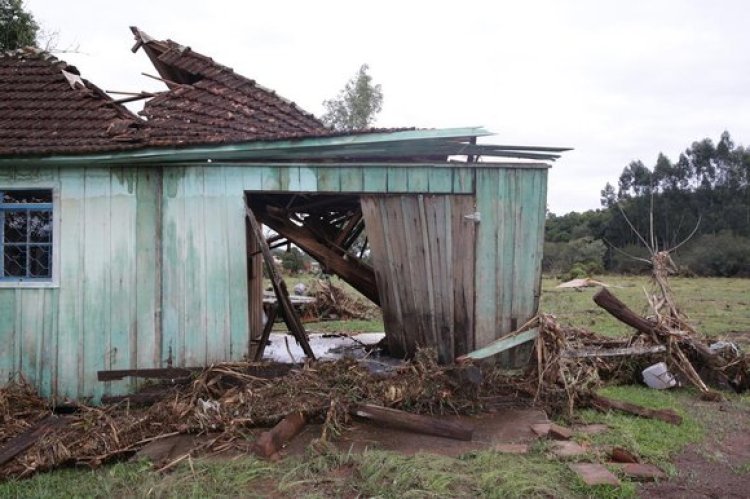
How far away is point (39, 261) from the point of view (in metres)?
7.14

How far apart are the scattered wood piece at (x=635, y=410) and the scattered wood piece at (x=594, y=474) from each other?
200 cm

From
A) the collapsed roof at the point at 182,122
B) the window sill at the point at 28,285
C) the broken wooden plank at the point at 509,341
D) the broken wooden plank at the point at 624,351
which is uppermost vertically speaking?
the collapsed roof at the point at 182,122

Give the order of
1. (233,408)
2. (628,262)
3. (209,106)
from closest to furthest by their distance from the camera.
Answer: (233,408), (209,106), (628,262)

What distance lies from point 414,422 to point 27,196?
533cm

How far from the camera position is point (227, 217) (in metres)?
7.04

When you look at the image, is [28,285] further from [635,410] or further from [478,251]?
[635,410]

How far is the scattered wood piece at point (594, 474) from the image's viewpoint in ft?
15.0

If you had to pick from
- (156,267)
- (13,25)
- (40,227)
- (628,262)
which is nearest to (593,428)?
(156,267)

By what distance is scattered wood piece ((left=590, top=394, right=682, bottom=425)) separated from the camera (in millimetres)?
6543

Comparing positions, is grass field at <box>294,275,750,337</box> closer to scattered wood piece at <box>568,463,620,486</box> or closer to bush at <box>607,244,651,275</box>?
scattered wood piece at <box>568,463,620,486</box>

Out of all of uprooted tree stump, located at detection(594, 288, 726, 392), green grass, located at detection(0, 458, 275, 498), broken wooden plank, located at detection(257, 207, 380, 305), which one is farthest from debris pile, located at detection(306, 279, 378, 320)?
green grass, located at detection(0, 458, 275, 498)

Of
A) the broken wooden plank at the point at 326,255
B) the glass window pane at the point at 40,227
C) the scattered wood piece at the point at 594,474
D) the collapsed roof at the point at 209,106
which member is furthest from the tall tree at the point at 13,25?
the scattered wood piece at the point at 594,474

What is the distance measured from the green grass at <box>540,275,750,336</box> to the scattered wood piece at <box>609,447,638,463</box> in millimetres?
4298

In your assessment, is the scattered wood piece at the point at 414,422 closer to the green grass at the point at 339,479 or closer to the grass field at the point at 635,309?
the green grass at the point at 339,479
